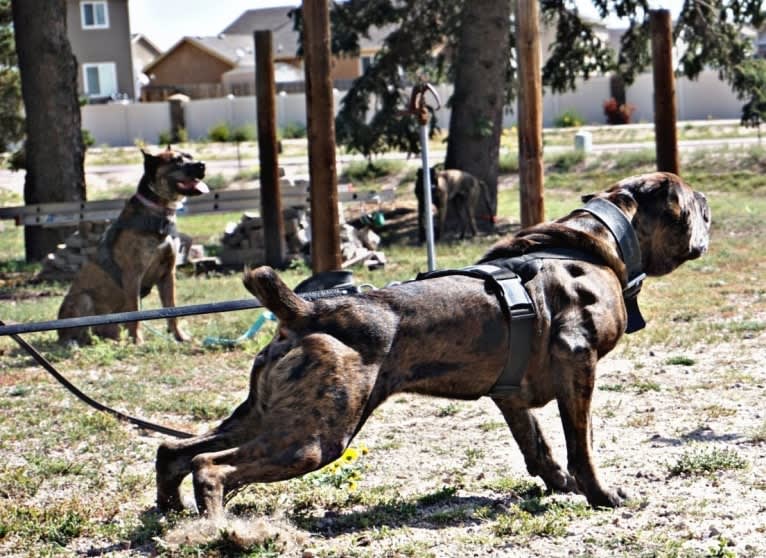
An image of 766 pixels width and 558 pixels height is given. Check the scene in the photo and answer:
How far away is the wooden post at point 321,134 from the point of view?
952cm

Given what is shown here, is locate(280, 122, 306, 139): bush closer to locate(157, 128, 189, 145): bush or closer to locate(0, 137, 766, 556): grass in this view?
locate(157, 128, 189, 145): bush

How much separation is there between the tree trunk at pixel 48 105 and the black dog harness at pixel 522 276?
14690mm

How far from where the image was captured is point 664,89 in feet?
42.3

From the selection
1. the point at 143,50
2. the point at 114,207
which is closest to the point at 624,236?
the point at 114,207

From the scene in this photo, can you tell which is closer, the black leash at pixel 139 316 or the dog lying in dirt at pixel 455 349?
the dog lying in dirt at pixel 455 349

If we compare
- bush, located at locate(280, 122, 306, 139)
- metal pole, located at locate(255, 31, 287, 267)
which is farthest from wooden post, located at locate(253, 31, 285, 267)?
bush, located at locate(280, 122, 306, 139)

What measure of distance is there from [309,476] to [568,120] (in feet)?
146

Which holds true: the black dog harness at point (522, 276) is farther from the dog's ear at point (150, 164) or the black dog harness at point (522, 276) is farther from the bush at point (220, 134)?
the bush at point (220, 134)

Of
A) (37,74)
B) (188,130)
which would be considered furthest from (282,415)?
(188,130)

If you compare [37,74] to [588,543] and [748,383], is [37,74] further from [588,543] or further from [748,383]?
[588,543]

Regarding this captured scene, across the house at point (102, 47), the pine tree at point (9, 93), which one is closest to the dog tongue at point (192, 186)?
the pine tree at point (9, 93)

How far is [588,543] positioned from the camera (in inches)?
204

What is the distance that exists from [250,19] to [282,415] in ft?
276

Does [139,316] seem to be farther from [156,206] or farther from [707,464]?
[156,206]
